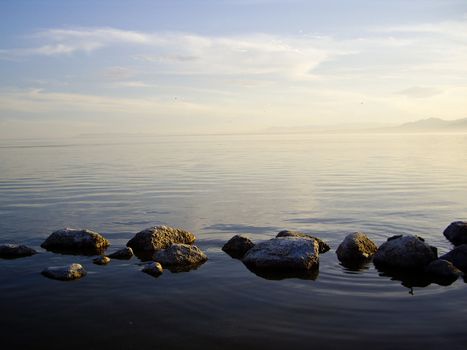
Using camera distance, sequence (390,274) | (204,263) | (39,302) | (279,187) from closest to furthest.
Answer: (39,302), (390,274), (204,263), (279,187)

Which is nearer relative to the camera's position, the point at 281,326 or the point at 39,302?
the point at 281,326

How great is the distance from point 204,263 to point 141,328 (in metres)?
5.16

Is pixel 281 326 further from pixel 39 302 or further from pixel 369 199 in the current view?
pixel 369 199

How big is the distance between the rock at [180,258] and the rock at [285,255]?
150 cm

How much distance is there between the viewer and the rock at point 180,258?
1417 centimetres

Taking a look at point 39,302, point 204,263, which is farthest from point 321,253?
point 39,302

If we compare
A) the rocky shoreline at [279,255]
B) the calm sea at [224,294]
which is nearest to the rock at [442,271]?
the rocky shoreline at [279,255]

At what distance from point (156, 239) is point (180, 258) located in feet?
6.90

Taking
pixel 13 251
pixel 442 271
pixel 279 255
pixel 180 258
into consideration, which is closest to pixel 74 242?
pixel 13 251

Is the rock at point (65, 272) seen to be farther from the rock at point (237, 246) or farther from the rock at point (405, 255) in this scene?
the rock at point (405, 255)

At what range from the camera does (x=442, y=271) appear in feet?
43.5

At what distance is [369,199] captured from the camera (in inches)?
1089

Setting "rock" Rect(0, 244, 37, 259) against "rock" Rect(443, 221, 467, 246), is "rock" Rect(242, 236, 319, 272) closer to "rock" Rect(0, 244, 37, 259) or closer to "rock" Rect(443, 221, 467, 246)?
"rock" Rect(443, 221, 467, 246)

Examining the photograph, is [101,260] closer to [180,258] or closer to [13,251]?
[180,258]
